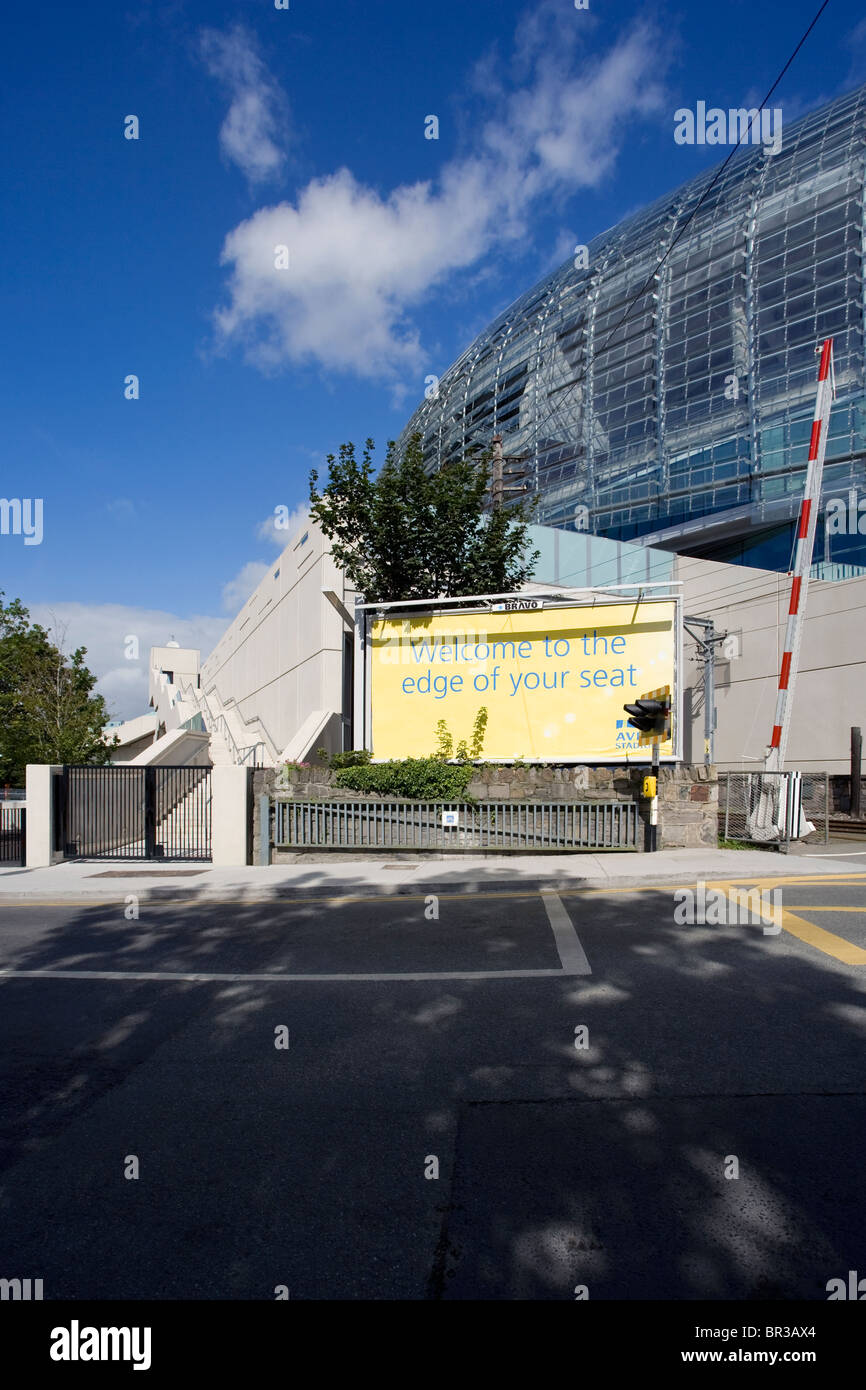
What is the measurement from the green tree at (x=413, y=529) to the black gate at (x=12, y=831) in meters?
8.68

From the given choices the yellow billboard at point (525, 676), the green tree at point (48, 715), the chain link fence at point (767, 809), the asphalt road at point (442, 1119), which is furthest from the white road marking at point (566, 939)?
the green tree at point (48, 715)

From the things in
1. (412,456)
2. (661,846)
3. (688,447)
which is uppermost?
(688,447)

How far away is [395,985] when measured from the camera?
6402 millimetres

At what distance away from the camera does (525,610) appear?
52.3 feet

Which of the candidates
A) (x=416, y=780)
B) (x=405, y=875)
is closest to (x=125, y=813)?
(x=416, y=780)

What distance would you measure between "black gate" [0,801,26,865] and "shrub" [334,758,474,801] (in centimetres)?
615

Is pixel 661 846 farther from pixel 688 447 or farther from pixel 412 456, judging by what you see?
pixel 688 447

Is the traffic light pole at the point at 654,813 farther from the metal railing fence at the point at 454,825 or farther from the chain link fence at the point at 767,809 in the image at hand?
the chain link fence at the point at 767,809

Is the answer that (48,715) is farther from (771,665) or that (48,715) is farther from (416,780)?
(771,665)

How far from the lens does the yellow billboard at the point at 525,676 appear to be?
605 inches

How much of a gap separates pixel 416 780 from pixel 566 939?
7236mm
